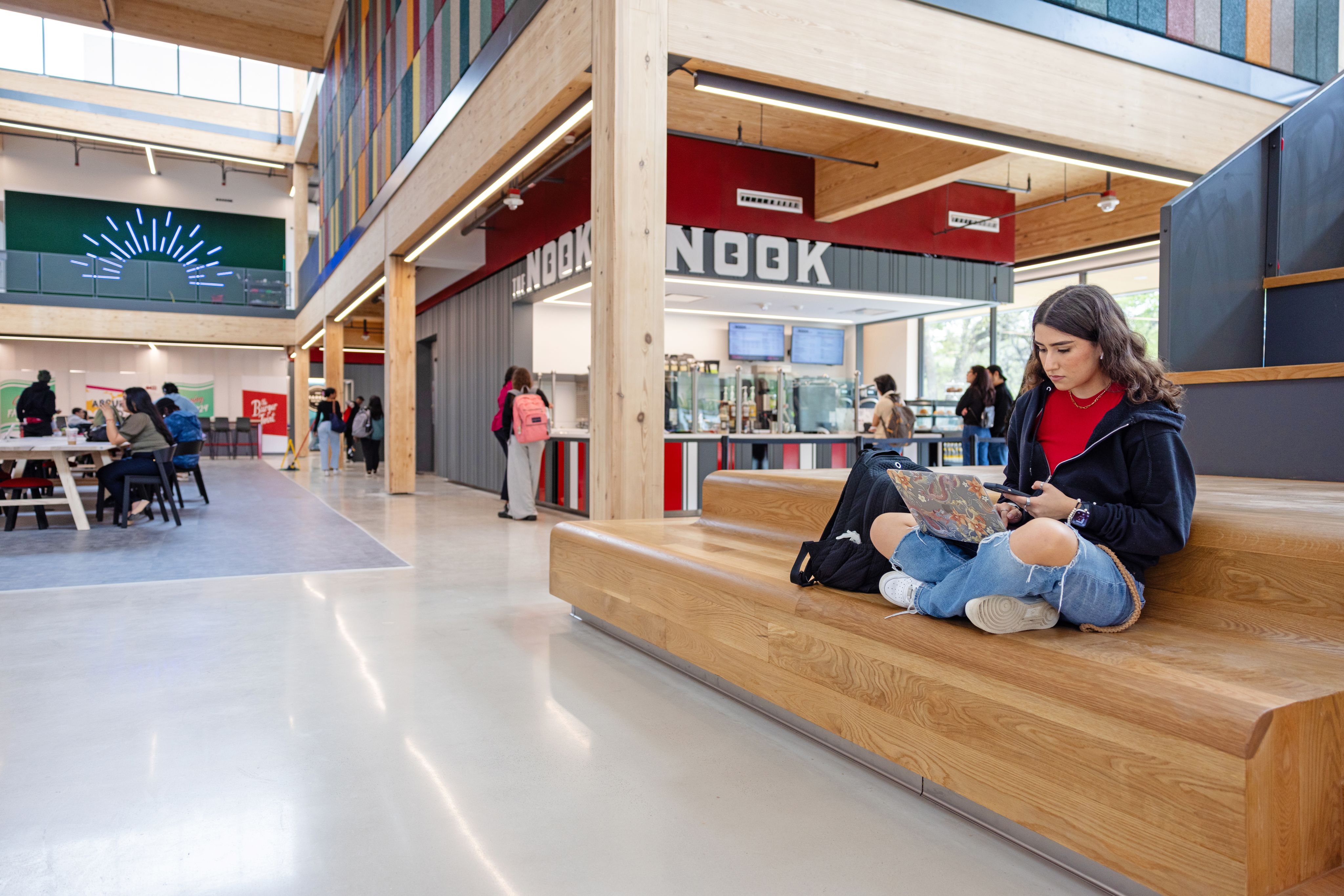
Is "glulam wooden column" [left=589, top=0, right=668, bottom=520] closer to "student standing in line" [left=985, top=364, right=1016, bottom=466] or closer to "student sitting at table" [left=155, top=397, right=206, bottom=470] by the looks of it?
"student sitting at table" [left=155, top=397, right=206, bottom=470]

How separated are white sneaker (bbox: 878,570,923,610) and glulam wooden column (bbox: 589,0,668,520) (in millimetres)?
2139

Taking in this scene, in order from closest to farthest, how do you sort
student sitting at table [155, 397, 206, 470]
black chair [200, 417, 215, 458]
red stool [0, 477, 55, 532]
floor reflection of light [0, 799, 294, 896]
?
floor reflection of light [0, 799, 294, 896] → red stool [0, 477, 55, 532] → student sitting at table [155, 397, 206, 470] → black chair [200, 417, 215, 458]

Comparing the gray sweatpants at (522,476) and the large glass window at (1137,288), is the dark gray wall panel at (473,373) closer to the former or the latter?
the gray sweatpants at (522,476)

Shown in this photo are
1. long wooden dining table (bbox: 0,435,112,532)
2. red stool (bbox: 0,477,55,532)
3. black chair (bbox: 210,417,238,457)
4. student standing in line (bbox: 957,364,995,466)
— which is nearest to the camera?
long wooden dining table (bbox: 0,435,112,532)

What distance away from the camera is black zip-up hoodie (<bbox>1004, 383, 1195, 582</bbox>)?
1978mm

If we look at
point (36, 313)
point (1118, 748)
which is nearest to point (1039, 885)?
point (1118, 748)

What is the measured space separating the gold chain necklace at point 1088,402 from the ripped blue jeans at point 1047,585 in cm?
45

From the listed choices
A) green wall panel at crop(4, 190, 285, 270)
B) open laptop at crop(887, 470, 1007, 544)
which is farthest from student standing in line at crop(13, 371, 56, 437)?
open laptop at crop(887, 470, 1007, 544)

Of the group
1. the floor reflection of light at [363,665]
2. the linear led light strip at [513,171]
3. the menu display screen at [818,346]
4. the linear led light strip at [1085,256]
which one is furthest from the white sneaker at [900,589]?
the linear led light strip at [1085,256]

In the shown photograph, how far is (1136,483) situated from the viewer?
2.02 m

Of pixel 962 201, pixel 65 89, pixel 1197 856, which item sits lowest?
pixel 1197 856

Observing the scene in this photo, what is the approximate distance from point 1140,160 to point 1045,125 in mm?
1085

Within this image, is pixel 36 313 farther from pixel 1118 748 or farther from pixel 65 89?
pixel 1118 748

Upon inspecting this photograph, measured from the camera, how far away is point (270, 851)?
186cm
